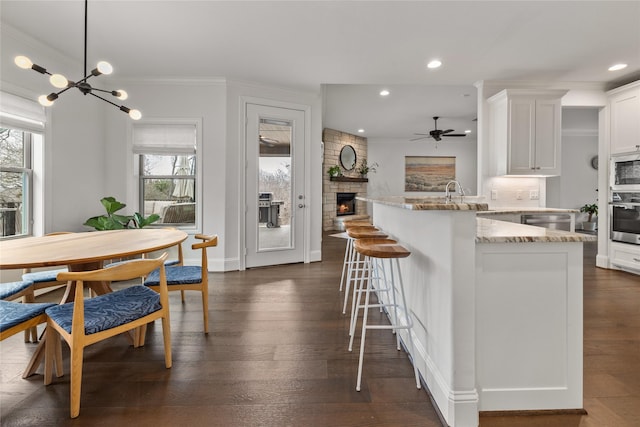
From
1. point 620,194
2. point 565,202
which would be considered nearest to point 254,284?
point 620,194

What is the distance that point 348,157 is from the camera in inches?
342

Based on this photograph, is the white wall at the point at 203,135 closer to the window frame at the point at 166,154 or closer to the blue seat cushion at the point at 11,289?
the window frame at the point at 166,154

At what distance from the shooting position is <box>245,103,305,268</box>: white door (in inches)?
175

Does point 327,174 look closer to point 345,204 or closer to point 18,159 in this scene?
point 345,204

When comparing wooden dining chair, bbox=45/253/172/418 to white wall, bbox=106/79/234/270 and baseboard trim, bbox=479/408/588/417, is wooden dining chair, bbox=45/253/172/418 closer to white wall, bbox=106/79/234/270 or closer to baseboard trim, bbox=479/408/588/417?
baseboard trim, bbox=479/408/588/417

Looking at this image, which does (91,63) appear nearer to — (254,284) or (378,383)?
(254,284)

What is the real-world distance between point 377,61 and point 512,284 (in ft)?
9.90

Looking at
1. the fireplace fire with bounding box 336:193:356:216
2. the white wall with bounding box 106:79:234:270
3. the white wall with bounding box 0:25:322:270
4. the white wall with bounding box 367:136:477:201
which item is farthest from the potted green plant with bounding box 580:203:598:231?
the white wall with bounding box 106:79:234:270

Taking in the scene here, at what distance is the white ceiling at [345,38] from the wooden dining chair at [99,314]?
7.43 feet

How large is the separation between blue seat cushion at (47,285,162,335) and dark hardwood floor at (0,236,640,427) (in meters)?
0.40

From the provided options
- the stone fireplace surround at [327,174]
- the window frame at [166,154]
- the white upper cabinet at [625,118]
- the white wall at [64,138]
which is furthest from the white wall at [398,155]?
the white wall at [64,138]

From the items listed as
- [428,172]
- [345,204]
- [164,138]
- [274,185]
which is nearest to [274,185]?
[274,185]

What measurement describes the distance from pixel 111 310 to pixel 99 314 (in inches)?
2.2

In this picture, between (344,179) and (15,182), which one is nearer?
(15,182)
